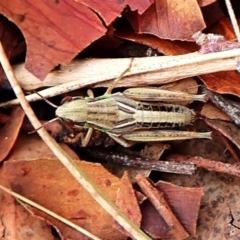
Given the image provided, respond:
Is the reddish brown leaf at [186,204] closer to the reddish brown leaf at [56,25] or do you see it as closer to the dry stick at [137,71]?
the dry stick at [137,71]

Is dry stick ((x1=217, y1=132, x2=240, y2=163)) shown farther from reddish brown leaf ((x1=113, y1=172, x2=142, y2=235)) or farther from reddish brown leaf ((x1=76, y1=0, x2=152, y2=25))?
reddish brown leaf ((x1=76, y1=0, x2=152, y2=25))

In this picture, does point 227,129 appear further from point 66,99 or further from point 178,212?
point 66,99

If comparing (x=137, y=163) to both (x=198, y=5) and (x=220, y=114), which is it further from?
(x=198, y=5)

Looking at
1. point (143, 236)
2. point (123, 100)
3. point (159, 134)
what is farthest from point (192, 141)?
point (143, 236)

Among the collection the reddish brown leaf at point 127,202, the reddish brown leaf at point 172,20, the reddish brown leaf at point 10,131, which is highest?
the reddish brown leaf at point 172,20

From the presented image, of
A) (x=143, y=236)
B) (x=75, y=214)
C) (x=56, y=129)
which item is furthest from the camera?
(x=56, y=129)

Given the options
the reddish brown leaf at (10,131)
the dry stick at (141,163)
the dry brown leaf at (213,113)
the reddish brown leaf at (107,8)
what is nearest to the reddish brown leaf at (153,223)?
the dry stick at (141,163)

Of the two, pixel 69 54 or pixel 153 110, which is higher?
pixel 69 54
